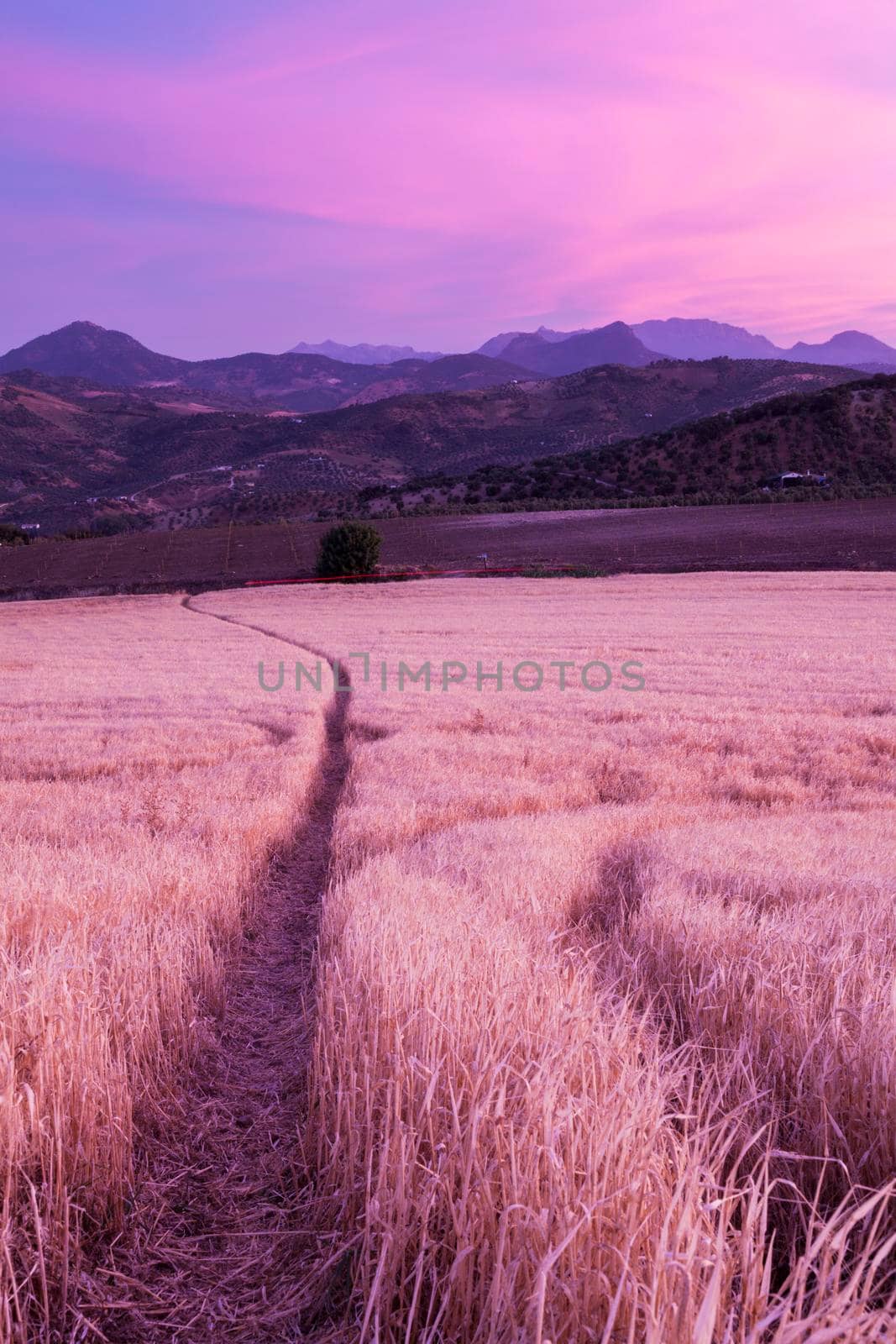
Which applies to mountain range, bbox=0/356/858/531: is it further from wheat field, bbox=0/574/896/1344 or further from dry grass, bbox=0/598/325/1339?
wheat field, bbox=0/574/896/1344

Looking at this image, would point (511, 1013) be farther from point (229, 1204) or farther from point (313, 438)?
point (313, 438)

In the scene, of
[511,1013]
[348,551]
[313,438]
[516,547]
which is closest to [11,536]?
[348,551]

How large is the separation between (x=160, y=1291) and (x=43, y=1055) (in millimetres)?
819

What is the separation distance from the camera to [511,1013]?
298 centimetres

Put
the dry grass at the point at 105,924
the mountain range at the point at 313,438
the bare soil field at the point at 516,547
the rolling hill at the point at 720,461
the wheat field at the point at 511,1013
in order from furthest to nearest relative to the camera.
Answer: the mountain range at the point at 313,438
the rolling hill at the point at 720,461
the bare soil field at the point at 516,547
the dry grass at the point at 105,924
the wheat field at the point at 511,1013

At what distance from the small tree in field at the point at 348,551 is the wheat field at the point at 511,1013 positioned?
40.4 metres

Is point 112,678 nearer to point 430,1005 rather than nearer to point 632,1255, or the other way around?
point 430,1005

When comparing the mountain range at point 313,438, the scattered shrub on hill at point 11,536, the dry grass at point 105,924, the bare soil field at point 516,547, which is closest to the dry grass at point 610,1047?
the dry grass at point 105,924

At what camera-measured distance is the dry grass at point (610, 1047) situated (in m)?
1.89

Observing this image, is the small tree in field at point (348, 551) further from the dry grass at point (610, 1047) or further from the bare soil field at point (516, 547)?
the dry grass at point (610, 1047)

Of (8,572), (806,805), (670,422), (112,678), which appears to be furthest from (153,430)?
(806,805)

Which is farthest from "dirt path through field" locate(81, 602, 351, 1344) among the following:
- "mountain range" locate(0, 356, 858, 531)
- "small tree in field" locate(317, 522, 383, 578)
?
"mountain range" locate(0, 356, 858, 531)

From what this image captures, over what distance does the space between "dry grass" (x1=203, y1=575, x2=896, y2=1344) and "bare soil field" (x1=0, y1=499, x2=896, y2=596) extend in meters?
44.4

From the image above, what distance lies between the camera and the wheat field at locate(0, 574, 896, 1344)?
1.99 m
